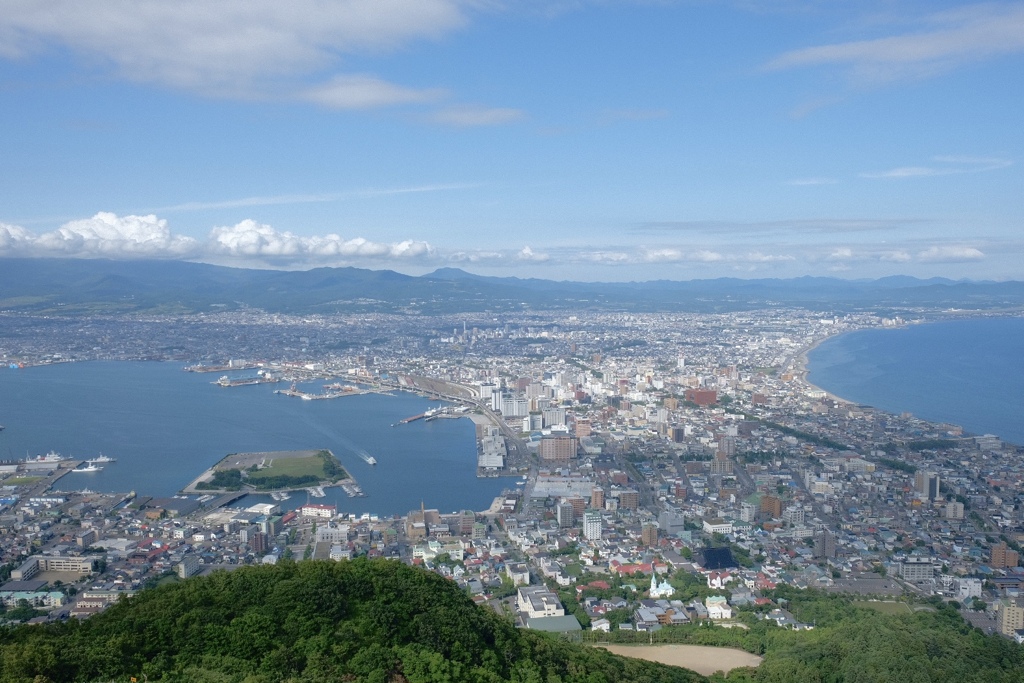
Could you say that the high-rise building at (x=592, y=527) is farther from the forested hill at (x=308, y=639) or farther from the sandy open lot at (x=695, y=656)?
the forested hill at (x=308, y=639)

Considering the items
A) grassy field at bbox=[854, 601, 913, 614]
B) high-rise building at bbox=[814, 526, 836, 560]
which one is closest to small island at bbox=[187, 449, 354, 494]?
high-rise building at bbox=[814, 526, 836, 560]

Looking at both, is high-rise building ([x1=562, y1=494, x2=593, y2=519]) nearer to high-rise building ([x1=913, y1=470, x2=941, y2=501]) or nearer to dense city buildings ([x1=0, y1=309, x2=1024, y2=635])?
dense city buildings ([x1=0, y1=309, x2=1024, y2=635])

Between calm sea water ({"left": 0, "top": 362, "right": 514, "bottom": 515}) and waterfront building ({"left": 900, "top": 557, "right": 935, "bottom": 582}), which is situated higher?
waterfront building ({"left": 900, "top": 557, "right": 935, "bottom": 582})

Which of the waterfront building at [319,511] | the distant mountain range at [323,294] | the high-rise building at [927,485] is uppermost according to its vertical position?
the distant mountain range at [323,294]

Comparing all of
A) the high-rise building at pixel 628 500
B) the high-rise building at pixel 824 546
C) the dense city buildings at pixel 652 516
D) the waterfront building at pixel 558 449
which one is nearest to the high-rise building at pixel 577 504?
the dense city buildings at pixel 652 516

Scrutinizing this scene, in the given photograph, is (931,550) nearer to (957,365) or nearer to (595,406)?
(595,406)

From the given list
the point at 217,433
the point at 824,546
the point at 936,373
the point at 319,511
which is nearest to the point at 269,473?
the point at 319,511
